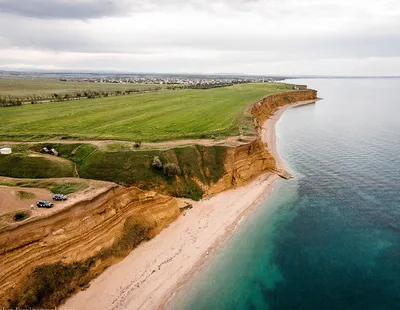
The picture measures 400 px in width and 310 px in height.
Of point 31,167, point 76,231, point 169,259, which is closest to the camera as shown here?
point 76,231

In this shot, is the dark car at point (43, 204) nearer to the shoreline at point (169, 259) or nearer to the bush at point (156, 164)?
the shoreline at point (169, 259)

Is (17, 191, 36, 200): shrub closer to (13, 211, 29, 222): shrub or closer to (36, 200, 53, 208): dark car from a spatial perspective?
(36, 200, 53, 208): dark car

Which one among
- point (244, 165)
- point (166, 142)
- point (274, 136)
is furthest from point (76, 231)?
point (274, 136)

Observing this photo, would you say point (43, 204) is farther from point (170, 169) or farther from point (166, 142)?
point (166, 142)

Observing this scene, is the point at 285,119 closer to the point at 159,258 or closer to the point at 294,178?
the point at 294,178

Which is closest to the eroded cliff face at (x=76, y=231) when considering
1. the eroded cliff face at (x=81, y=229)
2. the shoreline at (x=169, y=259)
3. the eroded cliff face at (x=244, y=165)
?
the eroded cliff face at (x=81, y=229)
